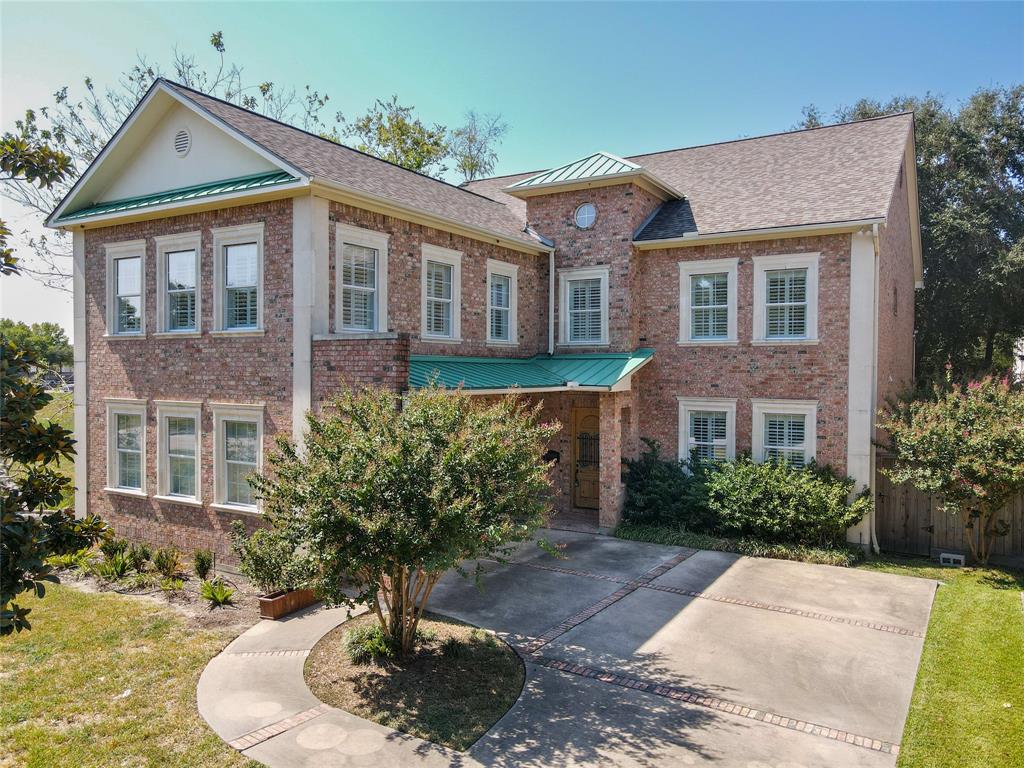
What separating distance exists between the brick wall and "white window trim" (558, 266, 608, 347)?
734 cm

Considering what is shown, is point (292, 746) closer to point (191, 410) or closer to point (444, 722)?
point (444, 722)

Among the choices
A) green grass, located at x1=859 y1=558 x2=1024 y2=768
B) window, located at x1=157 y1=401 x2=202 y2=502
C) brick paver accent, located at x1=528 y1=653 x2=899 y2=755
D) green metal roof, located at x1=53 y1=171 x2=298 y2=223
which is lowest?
brick paver accent, located at x1=528 y1=653 x2=899 y2=755

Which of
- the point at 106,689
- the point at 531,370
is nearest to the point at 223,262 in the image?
the point at 531,370

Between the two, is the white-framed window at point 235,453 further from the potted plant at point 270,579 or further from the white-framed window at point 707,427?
the white-framed window at point 707,427

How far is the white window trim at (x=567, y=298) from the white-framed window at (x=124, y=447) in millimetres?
9493

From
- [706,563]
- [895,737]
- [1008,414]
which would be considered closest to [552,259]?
[706,563]

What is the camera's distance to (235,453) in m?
12.5

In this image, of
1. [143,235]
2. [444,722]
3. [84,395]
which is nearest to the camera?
[444,722]

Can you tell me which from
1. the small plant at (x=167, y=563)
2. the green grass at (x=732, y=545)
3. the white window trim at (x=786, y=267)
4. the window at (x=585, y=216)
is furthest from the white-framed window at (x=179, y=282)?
the white window trim at (x=786, y=267)

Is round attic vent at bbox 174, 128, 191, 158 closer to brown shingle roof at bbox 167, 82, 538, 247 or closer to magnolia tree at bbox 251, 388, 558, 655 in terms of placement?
brown shingle roof at bbox 167, 82, 538, 247

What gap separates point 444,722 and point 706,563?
24.1 ft

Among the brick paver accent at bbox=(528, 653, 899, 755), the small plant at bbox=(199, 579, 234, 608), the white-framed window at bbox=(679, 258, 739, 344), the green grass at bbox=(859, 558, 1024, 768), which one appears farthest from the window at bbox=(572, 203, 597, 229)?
the small plant at bbox=(199, 579, 234, 608)

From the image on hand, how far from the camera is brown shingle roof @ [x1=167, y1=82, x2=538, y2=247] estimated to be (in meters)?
12.0

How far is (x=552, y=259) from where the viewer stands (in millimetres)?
16922
